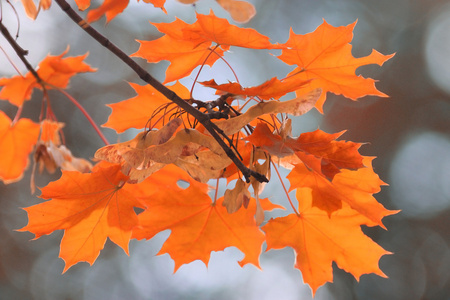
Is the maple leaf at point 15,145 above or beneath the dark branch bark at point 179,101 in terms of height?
beneath

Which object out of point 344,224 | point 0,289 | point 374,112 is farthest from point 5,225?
point 344,224

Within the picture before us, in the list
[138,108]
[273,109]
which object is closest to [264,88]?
[273,109]

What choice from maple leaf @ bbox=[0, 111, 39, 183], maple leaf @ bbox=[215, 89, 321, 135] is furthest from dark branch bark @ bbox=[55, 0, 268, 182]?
maple leaf @ bbox=[0, 111, 39, 183]

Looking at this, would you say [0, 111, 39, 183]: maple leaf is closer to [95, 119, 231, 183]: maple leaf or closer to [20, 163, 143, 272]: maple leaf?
[20, 163, 143, 272]: maple leaf

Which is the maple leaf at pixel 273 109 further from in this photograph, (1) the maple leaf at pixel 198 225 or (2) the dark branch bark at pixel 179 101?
(1) the maple leaf at pixel 198 225

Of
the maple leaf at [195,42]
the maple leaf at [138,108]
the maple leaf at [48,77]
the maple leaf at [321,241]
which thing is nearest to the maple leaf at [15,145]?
the maple leaf at [48,77]

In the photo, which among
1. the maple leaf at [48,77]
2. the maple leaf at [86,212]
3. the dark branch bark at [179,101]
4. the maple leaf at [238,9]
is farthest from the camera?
the maple leaf at [48,77]

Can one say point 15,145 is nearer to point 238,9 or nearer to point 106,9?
point 106,9
